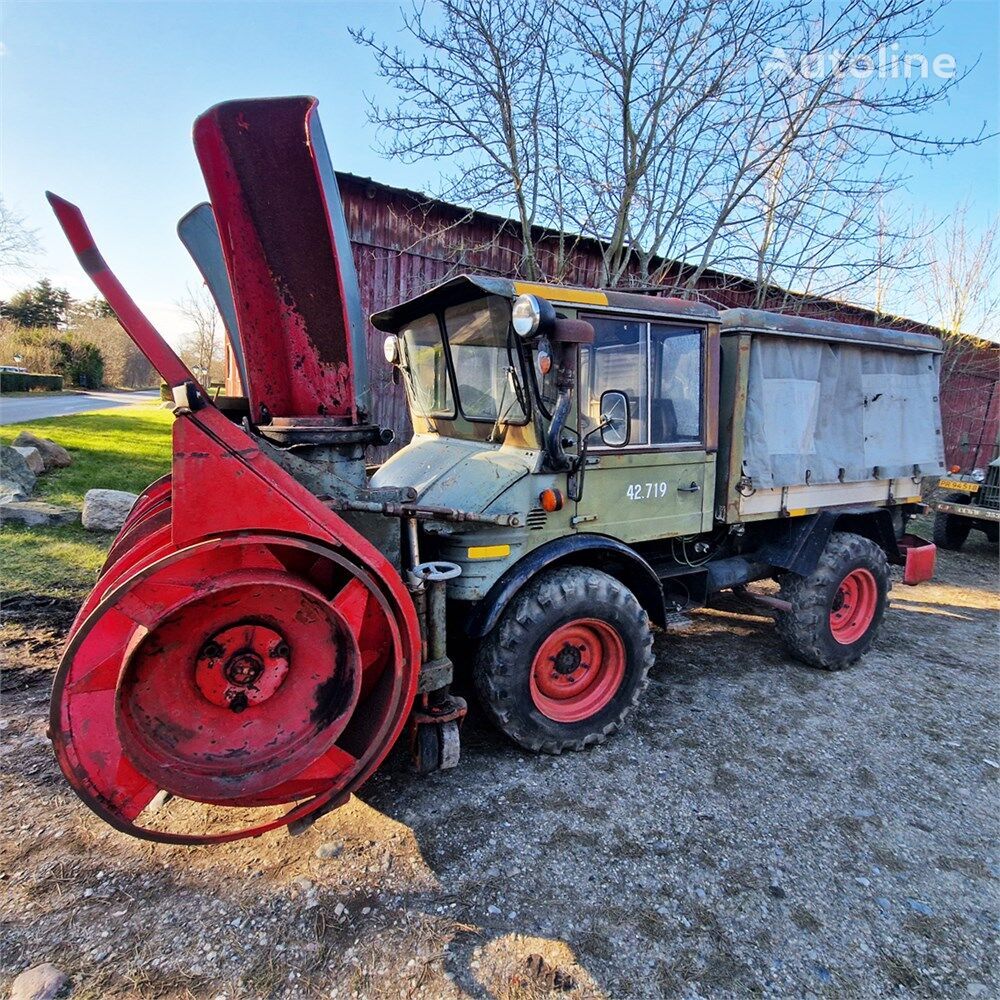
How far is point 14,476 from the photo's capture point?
7766 millimetres

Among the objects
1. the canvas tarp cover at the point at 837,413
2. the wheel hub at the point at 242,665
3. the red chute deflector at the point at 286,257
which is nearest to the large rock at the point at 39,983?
the wheel hub at the point at 242,665

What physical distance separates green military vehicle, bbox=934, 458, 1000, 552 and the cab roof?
6613 mm

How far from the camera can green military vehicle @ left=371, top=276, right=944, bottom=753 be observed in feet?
9.91

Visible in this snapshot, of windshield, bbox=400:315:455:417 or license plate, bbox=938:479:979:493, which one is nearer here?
windshield, bbox=400:315:455:417

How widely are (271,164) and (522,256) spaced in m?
7.13

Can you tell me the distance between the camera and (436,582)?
8.80 feet

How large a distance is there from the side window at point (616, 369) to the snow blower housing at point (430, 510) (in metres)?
0.01

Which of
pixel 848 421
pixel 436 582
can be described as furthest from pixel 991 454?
pixel 436 582

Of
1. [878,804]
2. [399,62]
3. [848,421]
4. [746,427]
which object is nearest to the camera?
[878,804]

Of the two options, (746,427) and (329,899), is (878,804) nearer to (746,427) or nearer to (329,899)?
(746,427)

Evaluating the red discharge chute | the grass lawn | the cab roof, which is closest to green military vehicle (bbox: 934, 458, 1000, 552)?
the cab roof

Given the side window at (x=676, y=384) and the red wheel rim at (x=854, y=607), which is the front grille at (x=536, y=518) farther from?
the red wheel rim at (x=854, y=607)

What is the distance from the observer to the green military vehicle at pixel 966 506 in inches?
311

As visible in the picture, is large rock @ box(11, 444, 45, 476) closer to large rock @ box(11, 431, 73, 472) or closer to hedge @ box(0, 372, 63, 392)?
large rock @ box(11, 431, 73, 472)
